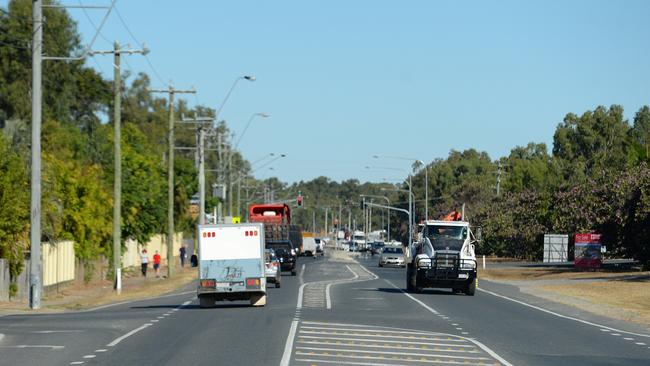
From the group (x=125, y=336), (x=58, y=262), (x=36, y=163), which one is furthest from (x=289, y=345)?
(x=58, y=262)

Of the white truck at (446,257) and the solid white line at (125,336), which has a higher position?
the white truck at (446,257)

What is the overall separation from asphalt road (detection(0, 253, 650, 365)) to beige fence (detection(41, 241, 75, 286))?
28.5 ft

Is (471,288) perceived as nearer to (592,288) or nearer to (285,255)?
(592,288)

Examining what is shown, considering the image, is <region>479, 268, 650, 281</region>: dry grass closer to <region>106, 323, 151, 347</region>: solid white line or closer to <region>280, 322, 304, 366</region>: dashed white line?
<region>280, 322, 304, 366</region>: dashed white line

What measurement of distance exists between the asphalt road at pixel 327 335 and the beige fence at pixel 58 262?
28.5 feet

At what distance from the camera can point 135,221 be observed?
68.1m

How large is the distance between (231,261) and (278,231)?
123 ft

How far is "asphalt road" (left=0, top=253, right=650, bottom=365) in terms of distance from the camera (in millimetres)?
19344

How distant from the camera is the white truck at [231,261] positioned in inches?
1339

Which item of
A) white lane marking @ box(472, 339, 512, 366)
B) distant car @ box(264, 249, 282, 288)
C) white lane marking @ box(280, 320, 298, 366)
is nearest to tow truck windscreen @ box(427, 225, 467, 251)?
distant car @ box(264, 249, 282, 288)

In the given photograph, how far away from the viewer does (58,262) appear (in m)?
48.0

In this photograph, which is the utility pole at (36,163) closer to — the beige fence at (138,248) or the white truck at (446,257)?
the white truck at (446,257)

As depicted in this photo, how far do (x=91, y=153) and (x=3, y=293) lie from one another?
35097mm

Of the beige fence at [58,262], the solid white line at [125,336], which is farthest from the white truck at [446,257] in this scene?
the solid white line at [125,336]
